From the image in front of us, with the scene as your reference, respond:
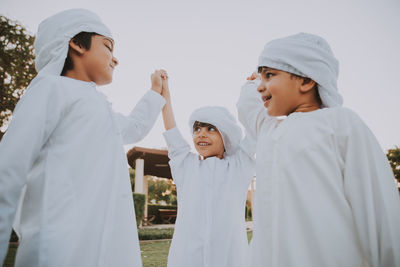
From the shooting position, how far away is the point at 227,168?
2582mm

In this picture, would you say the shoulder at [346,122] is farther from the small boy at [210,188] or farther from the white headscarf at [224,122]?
the white headscarf at [224,122]

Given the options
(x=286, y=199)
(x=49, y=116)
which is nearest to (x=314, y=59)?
(x=286, y=199)

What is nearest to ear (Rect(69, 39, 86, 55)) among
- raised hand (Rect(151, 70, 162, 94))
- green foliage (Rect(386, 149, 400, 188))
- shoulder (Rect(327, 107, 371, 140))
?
raised hand (Rect(151, 70, 162, 94))

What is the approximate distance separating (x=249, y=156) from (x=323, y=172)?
1.35m

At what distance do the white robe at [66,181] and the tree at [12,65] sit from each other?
10.2m

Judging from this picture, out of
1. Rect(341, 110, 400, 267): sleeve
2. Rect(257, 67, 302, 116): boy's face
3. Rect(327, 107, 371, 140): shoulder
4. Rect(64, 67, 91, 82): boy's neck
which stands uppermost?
Rect(64, 67, 91, 82): boy's neck

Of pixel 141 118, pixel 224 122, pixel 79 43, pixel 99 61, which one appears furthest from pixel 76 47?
pixel 224 122

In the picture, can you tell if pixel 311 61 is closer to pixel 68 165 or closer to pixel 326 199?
pixel 326 199

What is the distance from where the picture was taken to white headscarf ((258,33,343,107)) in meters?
1.54

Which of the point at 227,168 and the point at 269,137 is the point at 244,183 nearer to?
the point at 227,168

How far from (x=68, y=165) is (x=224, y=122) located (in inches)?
67.6

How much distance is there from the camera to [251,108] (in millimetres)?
1993

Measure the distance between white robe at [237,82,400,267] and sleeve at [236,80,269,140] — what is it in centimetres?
42

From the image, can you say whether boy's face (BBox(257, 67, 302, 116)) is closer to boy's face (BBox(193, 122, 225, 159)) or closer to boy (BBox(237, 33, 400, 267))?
boy (BBox(237, 33, 400, 267))
